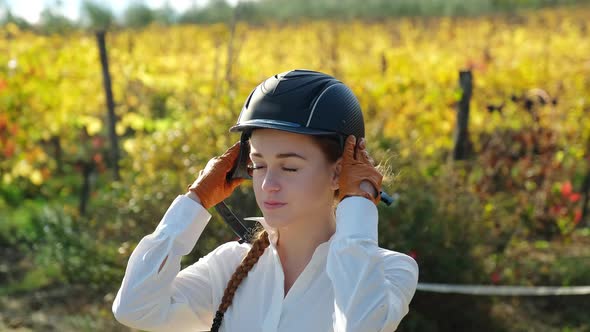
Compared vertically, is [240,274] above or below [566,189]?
above

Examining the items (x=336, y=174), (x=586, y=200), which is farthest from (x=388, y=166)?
(x=586, y=200)

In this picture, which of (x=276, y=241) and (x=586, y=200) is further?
(x=586, y=200)

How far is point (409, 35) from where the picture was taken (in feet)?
63.9

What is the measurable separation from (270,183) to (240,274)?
27 centimetres

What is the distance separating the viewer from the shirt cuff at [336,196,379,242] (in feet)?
6.89

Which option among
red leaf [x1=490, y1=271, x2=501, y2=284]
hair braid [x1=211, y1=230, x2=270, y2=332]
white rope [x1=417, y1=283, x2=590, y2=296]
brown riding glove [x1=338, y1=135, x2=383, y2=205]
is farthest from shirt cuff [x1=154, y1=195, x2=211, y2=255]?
red leaf [x1=490, y1=271, x2=501, y2=284]

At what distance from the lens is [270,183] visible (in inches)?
85.7

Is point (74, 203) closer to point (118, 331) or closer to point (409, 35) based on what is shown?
point (118, 331)

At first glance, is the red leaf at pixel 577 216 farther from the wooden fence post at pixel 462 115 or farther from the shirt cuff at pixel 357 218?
the shirt cuff at pixel 357 218

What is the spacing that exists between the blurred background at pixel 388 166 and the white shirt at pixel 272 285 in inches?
16.5

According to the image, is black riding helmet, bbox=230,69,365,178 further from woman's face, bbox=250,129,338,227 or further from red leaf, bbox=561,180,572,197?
red leaf, bbox=561,180,572,197

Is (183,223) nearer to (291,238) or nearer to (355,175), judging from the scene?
(291,238)

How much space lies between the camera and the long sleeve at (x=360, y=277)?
2027 millimetres

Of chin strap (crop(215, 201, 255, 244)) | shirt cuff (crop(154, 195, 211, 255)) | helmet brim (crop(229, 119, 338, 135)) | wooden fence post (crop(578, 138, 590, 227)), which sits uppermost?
helmet brim (crop(229, 119, 338, 135))
